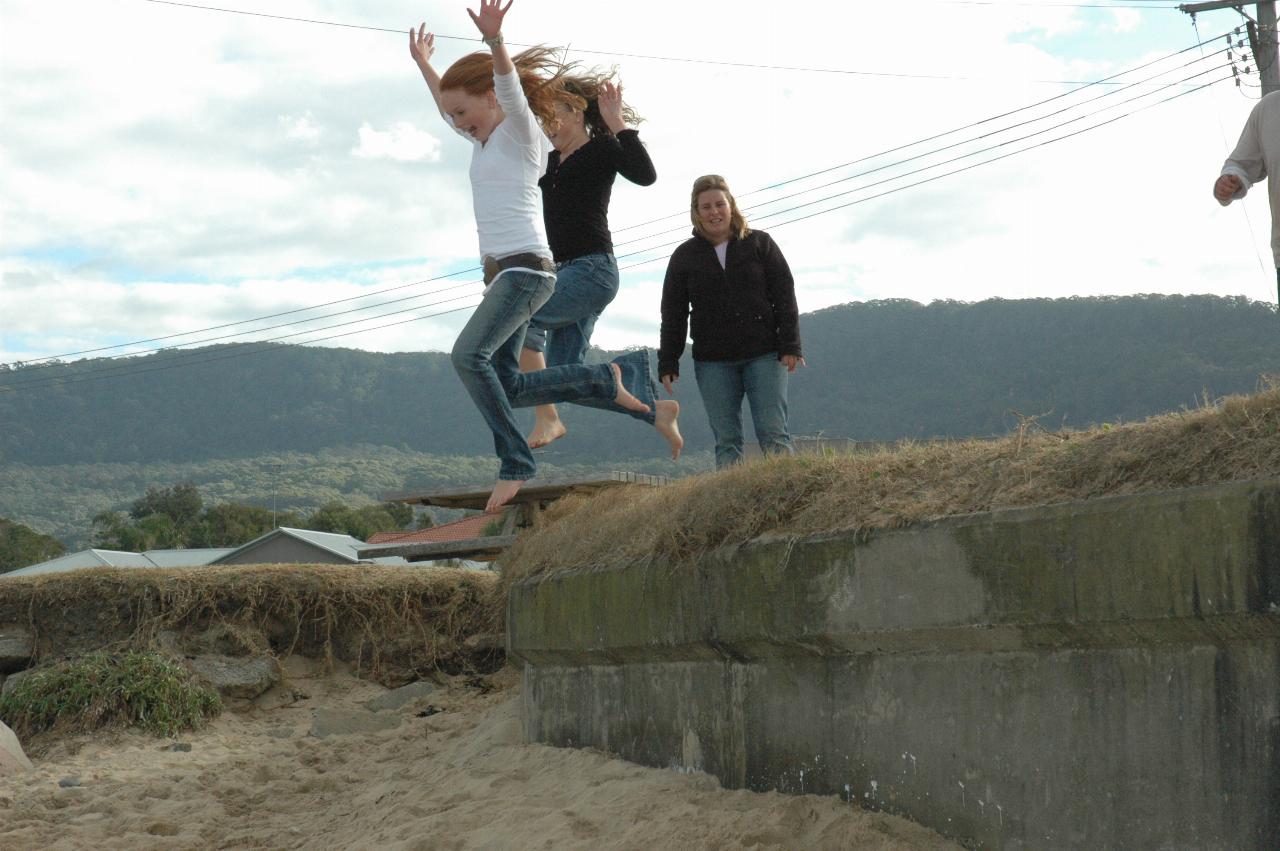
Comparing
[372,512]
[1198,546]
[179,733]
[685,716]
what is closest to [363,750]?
[179,733]

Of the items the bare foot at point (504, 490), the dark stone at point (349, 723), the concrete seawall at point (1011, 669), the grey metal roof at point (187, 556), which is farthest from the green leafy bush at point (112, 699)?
the grey metal roof at point (187, 556)

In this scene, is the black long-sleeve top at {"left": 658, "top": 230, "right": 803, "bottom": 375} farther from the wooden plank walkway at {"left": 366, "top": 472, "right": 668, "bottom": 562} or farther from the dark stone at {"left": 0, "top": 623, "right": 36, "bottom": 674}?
the dark stone at {"left": 0, "top": 623, "right": 36, "bottom": 674}

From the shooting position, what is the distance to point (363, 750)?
689 centimetres

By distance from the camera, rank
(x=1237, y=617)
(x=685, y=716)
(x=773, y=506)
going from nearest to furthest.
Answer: (x=1237, y=617)
(x=773, y=506)
(x=685, y=716)

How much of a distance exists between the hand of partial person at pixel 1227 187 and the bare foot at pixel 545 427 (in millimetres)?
3171

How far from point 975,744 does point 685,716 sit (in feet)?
4.65

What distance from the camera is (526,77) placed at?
18.8 ft

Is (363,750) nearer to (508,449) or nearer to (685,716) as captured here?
(508,449)

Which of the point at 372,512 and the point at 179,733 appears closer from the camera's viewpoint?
the point at 179,733

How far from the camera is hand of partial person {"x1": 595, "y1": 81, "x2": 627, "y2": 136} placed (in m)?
5.61

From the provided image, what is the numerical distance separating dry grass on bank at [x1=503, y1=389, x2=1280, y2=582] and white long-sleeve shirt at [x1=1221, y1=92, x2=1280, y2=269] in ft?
4.98

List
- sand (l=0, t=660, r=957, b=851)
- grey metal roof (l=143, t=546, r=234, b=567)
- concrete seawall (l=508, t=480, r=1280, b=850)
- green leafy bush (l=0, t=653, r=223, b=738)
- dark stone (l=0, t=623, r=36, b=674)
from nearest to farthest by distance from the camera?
concrete seawall (l=508, t=480, r=1280, b=850) → sand (l=0, t=660, r=957, b=851) → green leafy bush (l=0, t=653, r=223, b=738) → dark stone (l=0, t=623, r=36, b=674) → grey metal roof (l=143, t=546, r=234, b=567)

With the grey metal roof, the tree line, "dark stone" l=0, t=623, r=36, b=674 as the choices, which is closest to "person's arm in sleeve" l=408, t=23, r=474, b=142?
"dark stone" l=0, t=623, r=36, b=674

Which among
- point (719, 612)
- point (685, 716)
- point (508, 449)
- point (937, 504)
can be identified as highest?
point (508, 449)
